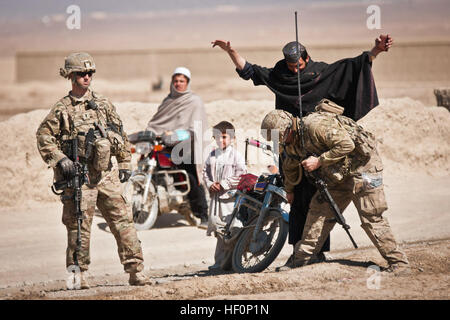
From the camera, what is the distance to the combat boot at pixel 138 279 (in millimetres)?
6918

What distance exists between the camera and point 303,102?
7477 millimetres

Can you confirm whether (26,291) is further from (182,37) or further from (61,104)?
(182,37)

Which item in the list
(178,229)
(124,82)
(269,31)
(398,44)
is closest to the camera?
(178,229)

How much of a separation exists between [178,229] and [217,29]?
133 ft

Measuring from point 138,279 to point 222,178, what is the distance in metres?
1.72

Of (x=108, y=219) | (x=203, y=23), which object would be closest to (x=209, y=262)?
(x=108, y=219)

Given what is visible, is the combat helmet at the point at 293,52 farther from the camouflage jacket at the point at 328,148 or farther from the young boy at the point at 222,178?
the young boy at the point at 222,178

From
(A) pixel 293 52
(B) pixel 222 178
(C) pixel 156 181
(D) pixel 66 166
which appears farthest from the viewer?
(C) pixel 156 181

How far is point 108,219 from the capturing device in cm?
689

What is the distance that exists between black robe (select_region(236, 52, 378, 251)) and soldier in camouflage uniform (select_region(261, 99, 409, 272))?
48 centimetres

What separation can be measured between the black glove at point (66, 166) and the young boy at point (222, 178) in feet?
5.20

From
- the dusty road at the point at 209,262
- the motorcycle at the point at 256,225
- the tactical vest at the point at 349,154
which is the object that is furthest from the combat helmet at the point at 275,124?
the dusty road at the point at 209,262

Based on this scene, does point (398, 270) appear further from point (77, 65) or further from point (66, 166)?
point (77, 65)
